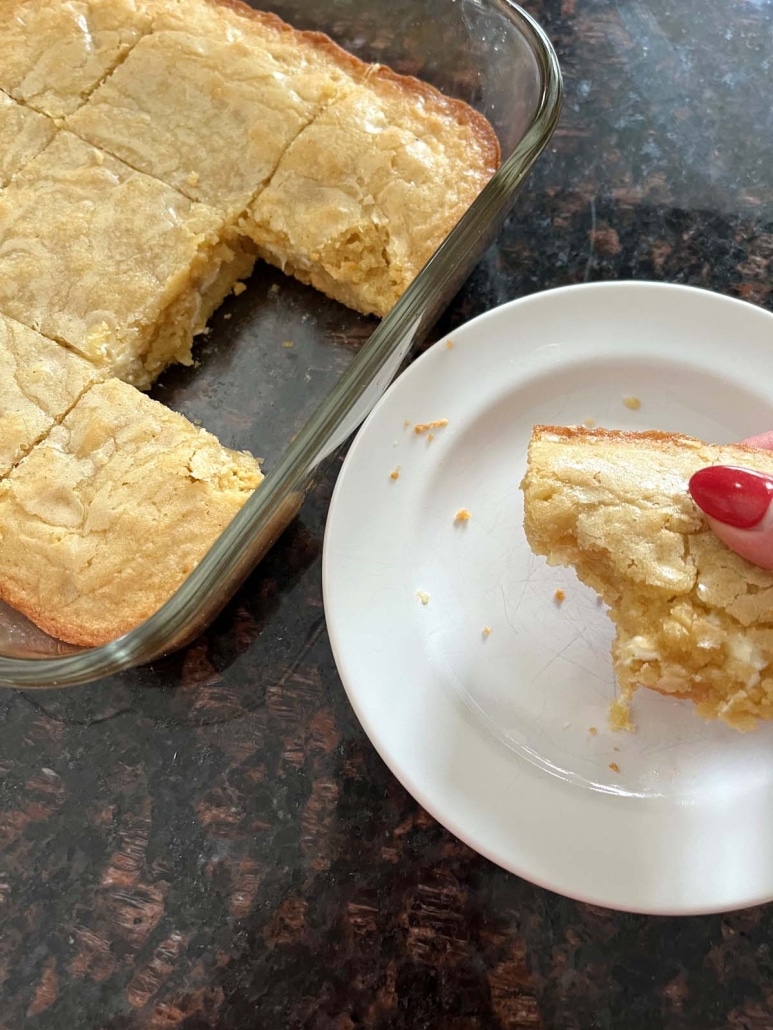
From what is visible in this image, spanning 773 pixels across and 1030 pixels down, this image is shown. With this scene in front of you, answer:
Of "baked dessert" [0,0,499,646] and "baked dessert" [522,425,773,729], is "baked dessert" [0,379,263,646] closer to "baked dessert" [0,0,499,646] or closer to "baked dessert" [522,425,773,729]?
"baked dessert" [0,0,499,646]

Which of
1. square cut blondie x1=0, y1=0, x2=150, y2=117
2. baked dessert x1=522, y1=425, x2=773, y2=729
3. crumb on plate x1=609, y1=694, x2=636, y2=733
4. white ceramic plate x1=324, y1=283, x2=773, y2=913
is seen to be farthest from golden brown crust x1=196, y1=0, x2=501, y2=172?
crumb on plate x1=609, y1=694, x2=636, y2=733

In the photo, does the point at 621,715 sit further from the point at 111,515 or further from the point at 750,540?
the point at 111,515

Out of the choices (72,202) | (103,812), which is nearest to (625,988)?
(103,812)

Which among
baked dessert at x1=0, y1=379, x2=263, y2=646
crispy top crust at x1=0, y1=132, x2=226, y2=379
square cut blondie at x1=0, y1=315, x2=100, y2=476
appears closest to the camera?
baked dessert at x1=0, y1=379, x2=263, y2=646

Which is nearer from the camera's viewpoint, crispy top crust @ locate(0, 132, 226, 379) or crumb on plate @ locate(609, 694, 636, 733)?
crumb on plate @ locate(609, 694, 636, 733)

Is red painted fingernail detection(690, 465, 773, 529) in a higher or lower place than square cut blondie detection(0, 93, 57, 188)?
higher

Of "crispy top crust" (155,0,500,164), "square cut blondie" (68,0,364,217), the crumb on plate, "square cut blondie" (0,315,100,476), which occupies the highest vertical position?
"crispy top crust" (155,0,500,164)

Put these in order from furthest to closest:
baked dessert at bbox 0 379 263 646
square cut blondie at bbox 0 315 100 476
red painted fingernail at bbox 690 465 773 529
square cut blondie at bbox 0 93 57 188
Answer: square cut blondie at bbox 0 93 57 188, square cut blondie at bbox 0 315 100 476, baked dessert at bbox 0 379 263 646, red painted fingernail at bbox 690 465 773 529

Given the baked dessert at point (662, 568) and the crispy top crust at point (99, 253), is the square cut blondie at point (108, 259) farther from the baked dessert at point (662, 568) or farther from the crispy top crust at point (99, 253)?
the baked dessert at point (662, 568)
